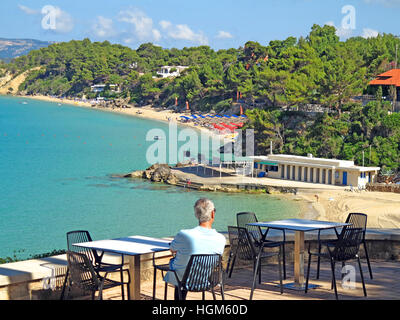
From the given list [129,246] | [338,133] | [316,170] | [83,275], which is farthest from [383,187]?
[83,275]

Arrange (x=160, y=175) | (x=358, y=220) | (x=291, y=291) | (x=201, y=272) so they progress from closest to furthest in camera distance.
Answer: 1. (x=201, y=272)
2. (x=291, y=291)
3. (x=358, y=220)
4. (x=160, y=175)

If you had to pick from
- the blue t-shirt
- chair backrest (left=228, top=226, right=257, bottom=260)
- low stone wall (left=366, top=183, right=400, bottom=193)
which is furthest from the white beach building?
the blue t-shirt

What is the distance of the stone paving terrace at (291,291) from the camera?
660 cm

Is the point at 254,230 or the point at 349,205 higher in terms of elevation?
the point at 254,230

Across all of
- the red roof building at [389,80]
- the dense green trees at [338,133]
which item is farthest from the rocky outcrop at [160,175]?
the red roof building at [389,80]

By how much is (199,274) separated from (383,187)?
31.9 metres

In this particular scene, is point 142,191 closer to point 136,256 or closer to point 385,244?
point 385,244

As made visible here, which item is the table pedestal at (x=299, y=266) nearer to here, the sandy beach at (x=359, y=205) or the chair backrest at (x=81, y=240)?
the chair backrest at (x=81, y=240)

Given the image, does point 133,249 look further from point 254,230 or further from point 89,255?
point 254,230

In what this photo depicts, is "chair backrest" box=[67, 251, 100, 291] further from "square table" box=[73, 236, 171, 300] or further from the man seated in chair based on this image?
the man seated in chair

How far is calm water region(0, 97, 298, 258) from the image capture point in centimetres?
2905

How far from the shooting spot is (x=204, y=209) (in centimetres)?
505

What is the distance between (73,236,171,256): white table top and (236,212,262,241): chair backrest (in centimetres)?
151

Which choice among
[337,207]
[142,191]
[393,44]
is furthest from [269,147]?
[393,44]
